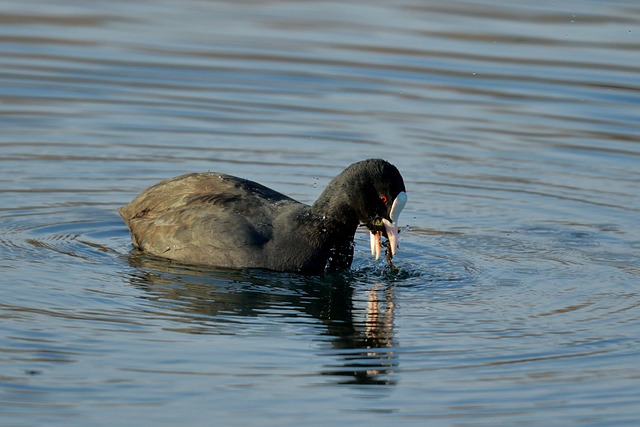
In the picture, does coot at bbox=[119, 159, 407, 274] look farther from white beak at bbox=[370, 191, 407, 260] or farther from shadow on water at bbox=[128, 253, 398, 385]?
shadow on water at bbox=[128, 253, 398, 385]

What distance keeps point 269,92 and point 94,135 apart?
8.09 feet

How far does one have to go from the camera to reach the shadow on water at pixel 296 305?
7188mm

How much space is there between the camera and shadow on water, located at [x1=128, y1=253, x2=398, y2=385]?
7.19 m

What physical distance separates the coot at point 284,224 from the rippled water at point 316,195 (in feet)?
0.54

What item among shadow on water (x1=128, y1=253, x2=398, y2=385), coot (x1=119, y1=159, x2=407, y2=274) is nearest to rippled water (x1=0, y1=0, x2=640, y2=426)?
shadow on water (x1=128, y1=253, x2=398, y2=385)

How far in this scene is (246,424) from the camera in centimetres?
604

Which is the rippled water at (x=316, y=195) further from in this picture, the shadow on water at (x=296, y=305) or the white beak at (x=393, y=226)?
the white beak at (x=393, y=226)

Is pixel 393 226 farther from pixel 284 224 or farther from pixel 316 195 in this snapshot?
pixel 316 195

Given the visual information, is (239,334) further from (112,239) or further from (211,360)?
(112,239)

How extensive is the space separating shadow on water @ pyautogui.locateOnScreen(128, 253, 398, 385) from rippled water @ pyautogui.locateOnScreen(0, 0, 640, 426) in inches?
0.9

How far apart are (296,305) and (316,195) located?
2.94 metres

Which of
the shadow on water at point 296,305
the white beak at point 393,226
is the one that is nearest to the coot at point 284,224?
the white beak at point 393,226

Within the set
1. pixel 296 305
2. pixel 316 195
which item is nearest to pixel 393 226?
pixel 296 305

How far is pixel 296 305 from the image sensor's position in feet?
26.9
